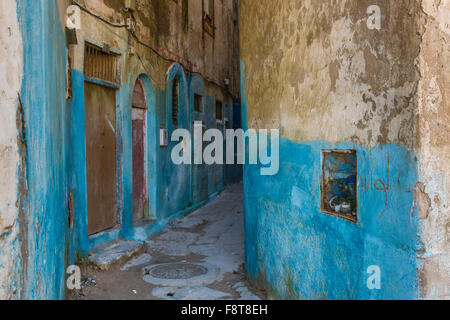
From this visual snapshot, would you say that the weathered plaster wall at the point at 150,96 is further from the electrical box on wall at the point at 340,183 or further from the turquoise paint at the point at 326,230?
the electrical box on wall at the point at 340,183

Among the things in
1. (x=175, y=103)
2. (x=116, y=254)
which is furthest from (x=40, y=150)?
(x=175, y=103)

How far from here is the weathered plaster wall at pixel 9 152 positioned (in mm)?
2717

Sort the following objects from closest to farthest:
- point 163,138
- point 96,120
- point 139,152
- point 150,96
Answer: point 96,120 → point 139,152 → point 150,96 → point 163,138

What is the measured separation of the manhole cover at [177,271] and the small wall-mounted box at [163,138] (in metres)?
3.01

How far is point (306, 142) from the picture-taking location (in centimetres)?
389

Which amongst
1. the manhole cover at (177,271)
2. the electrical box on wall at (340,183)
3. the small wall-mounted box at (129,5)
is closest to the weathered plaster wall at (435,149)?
the electrical box on wall at (340,183)

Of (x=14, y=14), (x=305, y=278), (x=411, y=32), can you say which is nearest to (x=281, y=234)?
(x=305, y=278)

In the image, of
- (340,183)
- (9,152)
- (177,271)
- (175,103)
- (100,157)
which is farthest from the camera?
(175,103)

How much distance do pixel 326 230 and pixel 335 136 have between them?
0.80 m

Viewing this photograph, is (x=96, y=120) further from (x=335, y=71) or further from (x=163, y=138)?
(x=335, y=71)

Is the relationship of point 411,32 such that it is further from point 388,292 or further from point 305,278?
point 305,278

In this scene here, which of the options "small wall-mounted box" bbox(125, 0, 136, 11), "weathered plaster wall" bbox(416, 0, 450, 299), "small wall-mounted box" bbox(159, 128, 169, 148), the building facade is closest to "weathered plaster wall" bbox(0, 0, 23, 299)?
the building facade

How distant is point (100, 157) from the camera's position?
6.44 meters

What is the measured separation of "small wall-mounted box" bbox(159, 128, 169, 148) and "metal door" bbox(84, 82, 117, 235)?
5.48 ft
